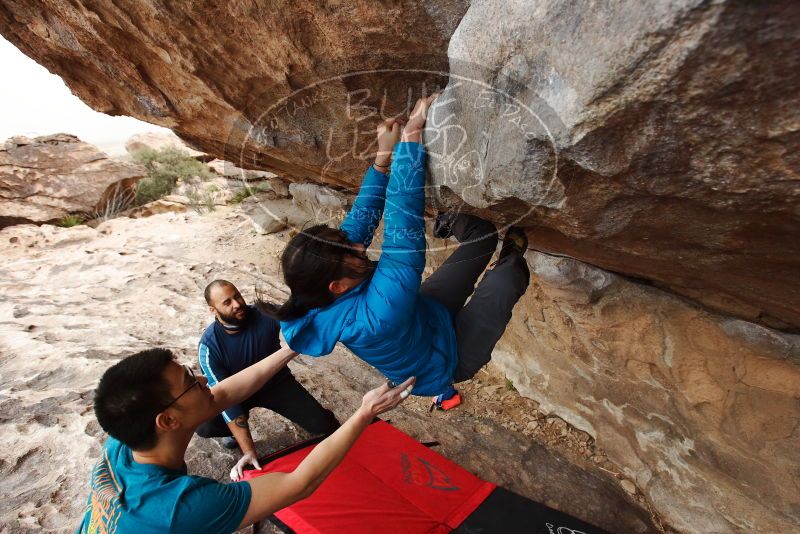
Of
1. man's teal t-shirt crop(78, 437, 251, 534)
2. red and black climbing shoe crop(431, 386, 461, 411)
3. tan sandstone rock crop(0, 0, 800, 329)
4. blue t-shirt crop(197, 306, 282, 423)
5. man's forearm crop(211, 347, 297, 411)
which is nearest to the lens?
tan sandstone rock crop(0, 0, 800, 329)

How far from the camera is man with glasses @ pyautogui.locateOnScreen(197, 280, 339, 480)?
8.40ft

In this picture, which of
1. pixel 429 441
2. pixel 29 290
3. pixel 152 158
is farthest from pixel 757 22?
A: pixel 152 158

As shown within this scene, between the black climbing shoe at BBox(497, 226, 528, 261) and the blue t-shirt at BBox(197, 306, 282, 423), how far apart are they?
1504 mm

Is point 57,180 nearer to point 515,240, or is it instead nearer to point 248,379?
point 248,379

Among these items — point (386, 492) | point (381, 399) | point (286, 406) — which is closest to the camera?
point (381, 399)

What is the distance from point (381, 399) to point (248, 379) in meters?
0.79

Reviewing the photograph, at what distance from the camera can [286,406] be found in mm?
2887

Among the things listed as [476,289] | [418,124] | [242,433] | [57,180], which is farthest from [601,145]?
[57,180]

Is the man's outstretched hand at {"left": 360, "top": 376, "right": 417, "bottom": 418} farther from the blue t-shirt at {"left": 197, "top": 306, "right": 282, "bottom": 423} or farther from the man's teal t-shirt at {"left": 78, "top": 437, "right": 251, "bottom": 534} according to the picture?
the blue t-shirt at {"left": 197, "top": 306, "right": 282, "bottom": 423}

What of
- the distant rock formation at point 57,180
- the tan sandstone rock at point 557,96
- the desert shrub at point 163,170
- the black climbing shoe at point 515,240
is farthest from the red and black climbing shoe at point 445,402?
the desert shrub at point 163,170

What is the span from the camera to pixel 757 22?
2.46 ft

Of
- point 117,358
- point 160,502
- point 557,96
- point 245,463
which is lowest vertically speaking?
point 117,358

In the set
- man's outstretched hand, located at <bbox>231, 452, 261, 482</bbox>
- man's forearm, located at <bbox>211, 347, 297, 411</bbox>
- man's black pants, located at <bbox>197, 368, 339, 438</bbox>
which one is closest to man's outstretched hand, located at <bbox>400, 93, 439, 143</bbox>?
man's forearm, located at <bbox>211, 347, 297, 411</bbox>

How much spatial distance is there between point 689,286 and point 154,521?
2.40 m
